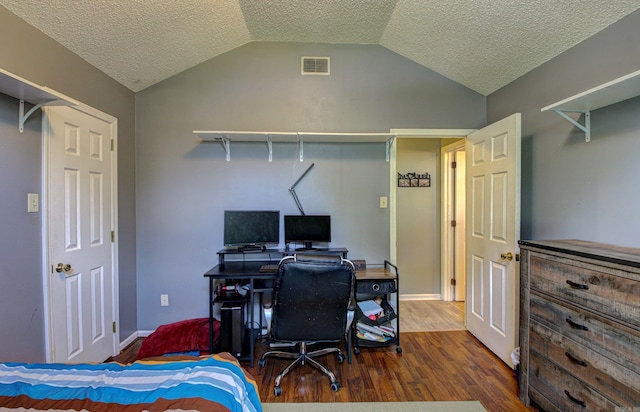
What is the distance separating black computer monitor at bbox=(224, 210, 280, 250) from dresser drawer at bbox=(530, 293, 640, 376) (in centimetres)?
207

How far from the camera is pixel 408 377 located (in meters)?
2.12

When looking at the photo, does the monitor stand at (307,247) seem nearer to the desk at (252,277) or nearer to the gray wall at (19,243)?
the desk at (252,277)

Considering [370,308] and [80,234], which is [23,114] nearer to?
[80,234]

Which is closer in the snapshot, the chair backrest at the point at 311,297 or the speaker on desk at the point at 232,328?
the chair backrest at the point at 311,297

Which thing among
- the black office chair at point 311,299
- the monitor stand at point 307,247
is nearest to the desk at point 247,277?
the monitor stand at point 307,247

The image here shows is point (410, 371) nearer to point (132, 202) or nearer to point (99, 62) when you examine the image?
point (132, 202)

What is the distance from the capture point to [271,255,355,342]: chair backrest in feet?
5.87

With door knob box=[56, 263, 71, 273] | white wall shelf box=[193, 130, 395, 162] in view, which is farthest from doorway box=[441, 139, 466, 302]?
door knob box=[56, 263, 71, 273]

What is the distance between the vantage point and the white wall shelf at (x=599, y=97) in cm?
139

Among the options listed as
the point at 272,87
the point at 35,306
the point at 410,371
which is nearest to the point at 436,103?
the point at 272,87

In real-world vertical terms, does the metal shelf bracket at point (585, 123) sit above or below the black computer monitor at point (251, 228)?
above

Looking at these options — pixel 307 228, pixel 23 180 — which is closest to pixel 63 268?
pixel 23 180

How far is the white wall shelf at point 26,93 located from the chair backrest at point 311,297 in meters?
1.62

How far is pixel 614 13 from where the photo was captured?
165 centimetres
